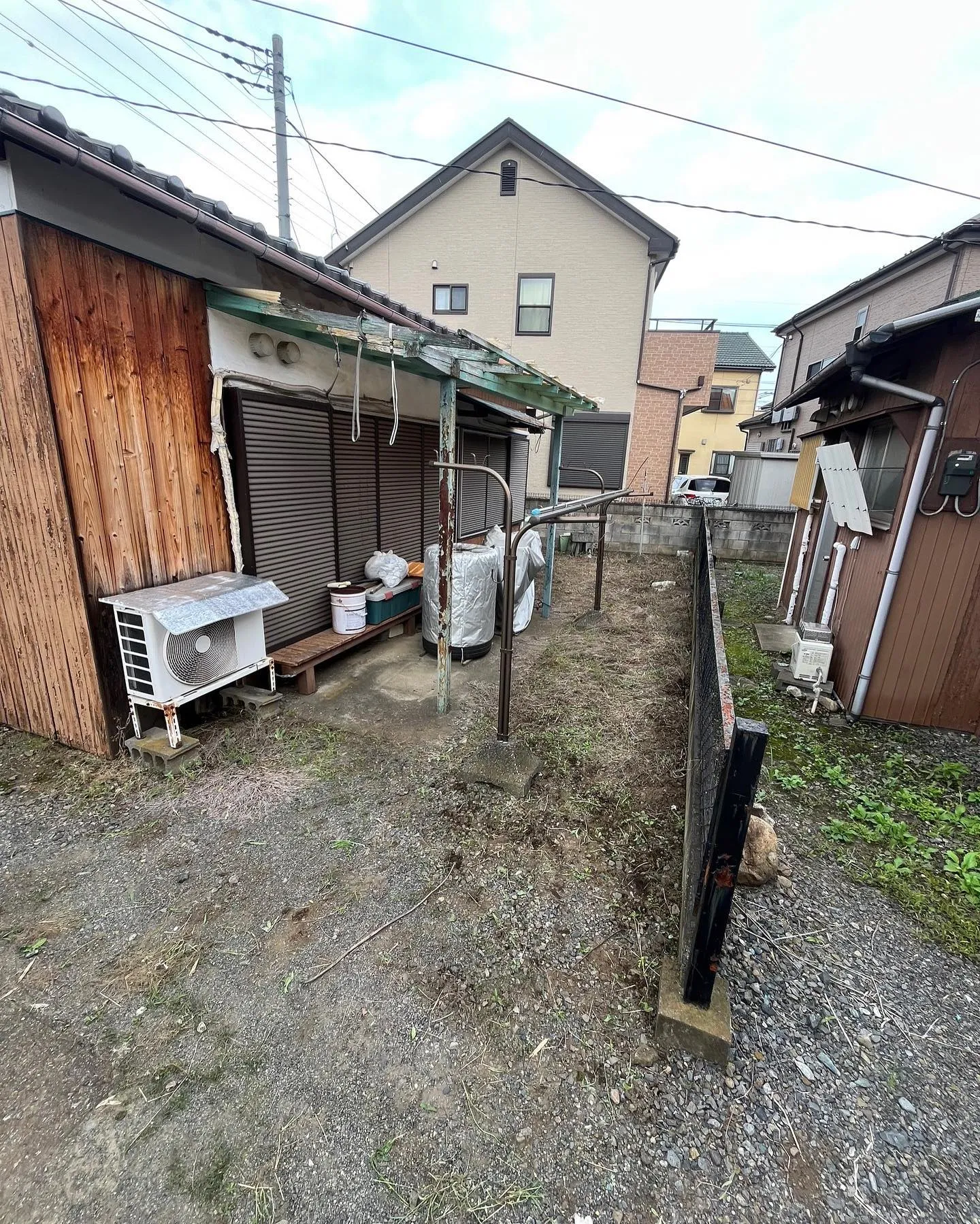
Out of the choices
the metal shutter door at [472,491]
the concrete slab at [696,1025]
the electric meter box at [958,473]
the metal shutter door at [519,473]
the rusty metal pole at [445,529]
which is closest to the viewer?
the concrete slab at [696,1025]

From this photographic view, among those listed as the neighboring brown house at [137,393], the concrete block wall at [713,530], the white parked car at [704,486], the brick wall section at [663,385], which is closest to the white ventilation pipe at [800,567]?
the concrete block wall at [713,530]

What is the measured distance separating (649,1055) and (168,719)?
313 centimetres

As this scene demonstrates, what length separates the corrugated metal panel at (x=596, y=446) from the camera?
12719 mm

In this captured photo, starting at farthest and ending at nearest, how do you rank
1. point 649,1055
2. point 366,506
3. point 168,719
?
point 366,506 < point 168,719 < point 649,1055

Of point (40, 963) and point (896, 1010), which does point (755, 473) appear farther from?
point (40, 963)

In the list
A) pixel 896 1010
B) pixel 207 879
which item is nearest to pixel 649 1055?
pixel 896 1010

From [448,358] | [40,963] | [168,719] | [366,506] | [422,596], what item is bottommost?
[40,963]

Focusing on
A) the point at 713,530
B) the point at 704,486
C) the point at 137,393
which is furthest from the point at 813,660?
the point at 704,486

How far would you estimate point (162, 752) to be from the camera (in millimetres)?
3275

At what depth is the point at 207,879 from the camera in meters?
2.54

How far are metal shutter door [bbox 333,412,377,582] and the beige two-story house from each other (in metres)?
8.18

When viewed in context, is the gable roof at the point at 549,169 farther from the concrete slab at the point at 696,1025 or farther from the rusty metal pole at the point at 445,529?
the concrete slab at the point at 696,1025

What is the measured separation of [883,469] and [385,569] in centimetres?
465

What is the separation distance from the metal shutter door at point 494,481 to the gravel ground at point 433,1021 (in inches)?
276
